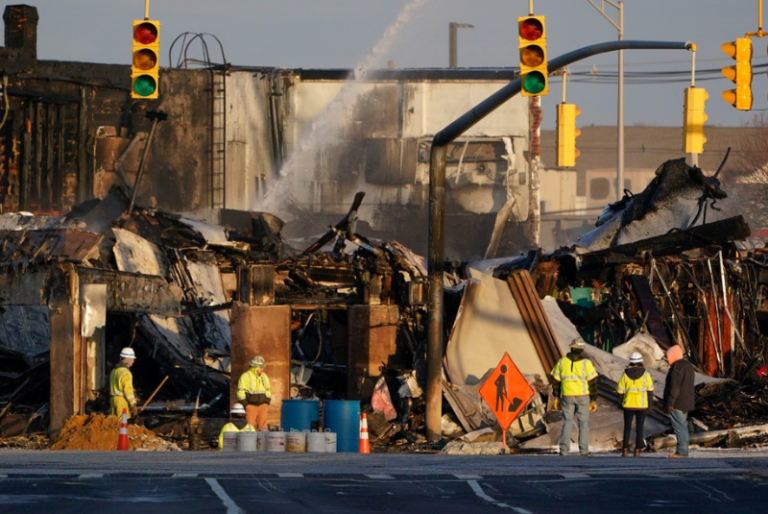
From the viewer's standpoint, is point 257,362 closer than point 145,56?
No

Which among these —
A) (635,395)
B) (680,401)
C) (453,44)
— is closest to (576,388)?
(635,395)

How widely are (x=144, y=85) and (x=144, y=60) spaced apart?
0.31 m

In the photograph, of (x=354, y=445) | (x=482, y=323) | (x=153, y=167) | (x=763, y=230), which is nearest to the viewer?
(x=354, y=445)

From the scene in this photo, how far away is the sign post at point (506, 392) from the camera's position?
18.6 metres

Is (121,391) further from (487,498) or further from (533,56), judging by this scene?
(487,498)

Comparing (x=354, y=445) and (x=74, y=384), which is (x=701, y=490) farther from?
(x=74, y=384)

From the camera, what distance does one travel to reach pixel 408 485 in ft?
39.3

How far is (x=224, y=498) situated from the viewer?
10.8 m

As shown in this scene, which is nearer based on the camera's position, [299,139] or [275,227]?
[275,227]

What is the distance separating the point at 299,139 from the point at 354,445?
28.5 meters

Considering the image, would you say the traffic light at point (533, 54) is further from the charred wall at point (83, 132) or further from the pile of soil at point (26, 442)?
the charred wall at point (83, 132)

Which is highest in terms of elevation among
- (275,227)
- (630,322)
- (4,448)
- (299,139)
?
(299,139)

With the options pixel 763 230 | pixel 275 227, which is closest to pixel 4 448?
pixel 275 227

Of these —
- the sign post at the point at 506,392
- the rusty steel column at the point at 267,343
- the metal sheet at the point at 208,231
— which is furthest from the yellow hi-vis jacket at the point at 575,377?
the metal sheet at the point at 208,231
